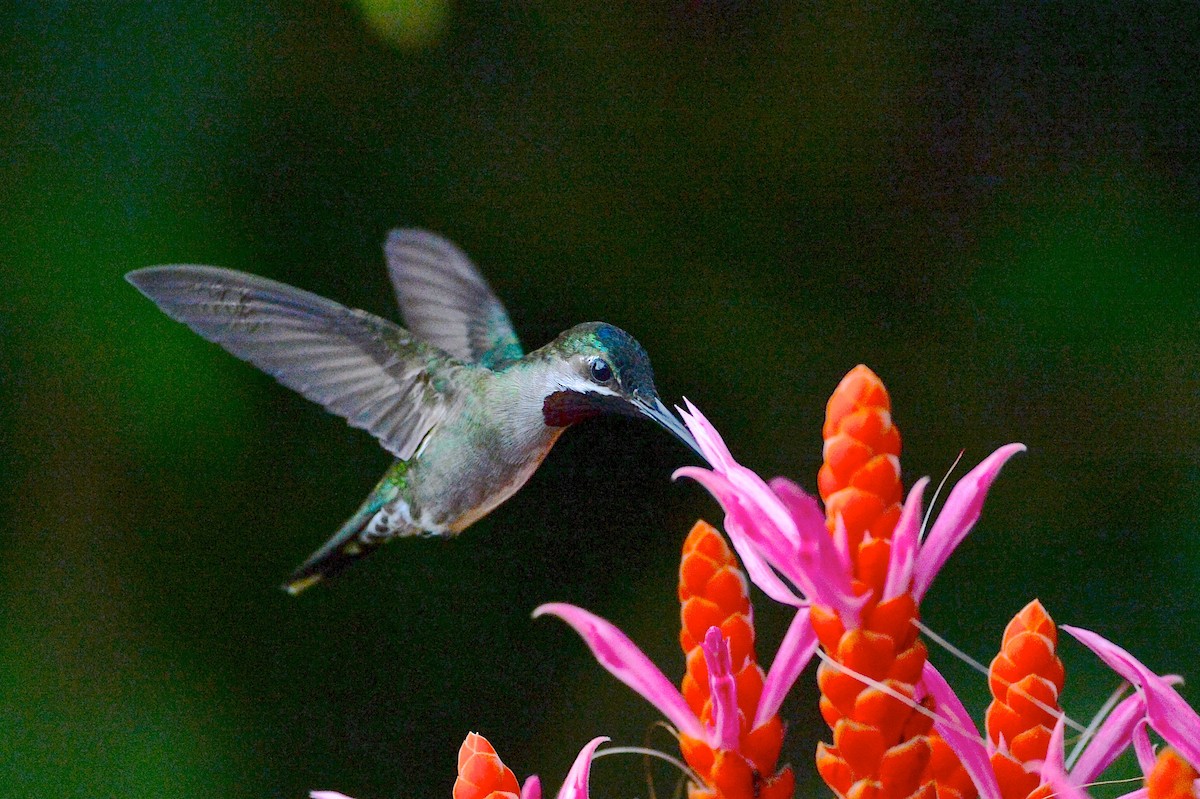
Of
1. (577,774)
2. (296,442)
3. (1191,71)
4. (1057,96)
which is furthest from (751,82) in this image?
(577,774)

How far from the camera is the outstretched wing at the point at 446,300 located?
0.95 metres

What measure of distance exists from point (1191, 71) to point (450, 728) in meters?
1.20

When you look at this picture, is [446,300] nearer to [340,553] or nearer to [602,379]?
[340,553]

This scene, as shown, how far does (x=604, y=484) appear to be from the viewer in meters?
1.36

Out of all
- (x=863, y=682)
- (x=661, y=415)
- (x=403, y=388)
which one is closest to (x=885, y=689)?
(x=863, y=682)

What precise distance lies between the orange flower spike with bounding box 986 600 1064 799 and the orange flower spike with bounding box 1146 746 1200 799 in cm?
5

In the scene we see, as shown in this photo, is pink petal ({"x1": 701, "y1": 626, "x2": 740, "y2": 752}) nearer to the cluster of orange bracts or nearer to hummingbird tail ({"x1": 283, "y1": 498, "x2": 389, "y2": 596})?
the cluster of orange bracts

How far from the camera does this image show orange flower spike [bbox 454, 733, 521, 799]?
287 mm

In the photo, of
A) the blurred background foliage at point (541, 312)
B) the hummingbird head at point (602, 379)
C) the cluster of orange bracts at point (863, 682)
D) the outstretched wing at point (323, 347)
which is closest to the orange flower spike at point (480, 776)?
the cluster of orange bracts at point (863, 682)

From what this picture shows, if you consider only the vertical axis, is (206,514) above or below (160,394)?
below

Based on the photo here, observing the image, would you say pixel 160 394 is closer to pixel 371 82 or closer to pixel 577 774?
pixel 371 82

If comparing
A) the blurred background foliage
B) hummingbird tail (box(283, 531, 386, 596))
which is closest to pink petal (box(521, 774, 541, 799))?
hummingbird tail (box(283, 531, 386, 596))

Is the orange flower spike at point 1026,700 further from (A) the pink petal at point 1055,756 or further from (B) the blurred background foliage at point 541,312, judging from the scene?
(B) the blurred background foliage at point 541,312

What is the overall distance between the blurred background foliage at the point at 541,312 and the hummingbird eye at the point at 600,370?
0.73 meters
